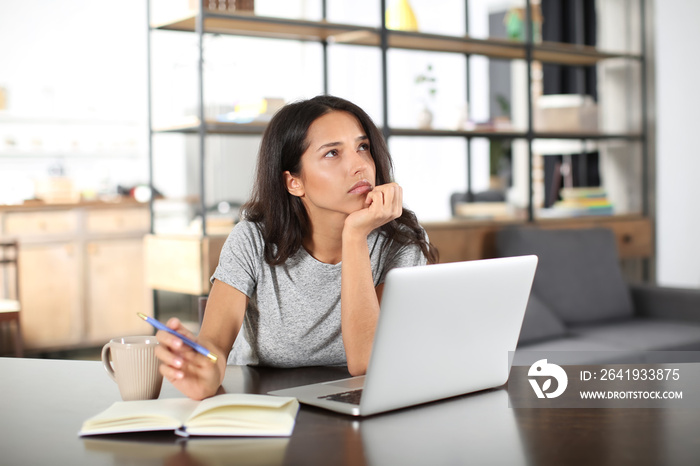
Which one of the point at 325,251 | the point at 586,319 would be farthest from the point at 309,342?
the point at 586,319

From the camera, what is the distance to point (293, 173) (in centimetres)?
169

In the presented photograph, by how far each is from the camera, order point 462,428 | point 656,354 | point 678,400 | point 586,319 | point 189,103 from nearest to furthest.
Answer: point 462,428
point 678,400
point 656,354
point 586,319
point 189,103

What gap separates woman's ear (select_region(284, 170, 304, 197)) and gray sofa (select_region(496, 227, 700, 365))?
1583mm

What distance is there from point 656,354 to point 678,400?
200cm

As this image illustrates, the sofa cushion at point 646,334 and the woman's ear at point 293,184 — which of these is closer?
the woman's ear at point 293,184

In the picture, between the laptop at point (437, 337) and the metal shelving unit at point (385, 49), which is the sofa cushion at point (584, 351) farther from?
the laptop at point (437, 337)

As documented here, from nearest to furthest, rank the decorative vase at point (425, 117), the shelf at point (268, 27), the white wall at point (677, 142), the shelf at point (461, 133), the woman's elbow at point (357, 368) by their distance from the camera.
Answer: the woman's elbow at point (357, 368) → the shelf at point (268, 27) → the shelf at point (461, 133) → the decorative vase at point (425, 117) → the white wall at point (677, 142)

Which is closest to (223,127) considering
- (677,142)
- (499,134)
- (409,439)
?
(499,134)

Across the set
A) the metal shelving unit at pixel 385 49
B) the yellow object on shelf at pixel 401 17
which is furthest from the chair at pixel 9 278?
the yellow object on shelf at pixel 401 17

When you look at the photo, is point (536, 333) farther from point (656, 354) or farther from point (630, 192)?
point (630, 192)

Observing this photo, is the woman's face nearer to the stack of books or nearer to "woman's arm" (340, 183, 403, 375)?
"woman's arm" (340, 183, 403, 375)

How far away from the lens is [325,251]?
5.56ft

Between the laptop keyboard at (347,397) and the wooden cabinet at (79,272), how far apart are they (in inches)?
156

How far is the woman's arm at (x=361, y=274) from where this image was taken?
56.1 inches
